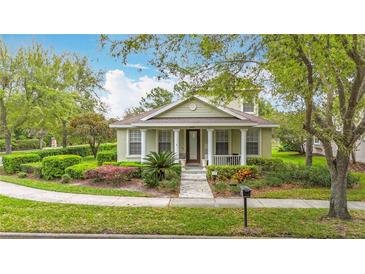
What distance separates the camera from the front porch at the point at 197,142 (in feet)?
30.7

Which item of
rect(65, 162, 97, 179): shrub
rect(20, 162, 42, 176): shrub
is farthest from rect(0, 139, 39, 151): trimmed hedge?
rect(65, 162, 97, 179): shrub

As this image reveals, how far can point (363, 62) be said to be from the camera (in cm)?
340

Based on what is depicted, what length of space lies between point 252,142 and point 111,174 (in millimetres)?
6045

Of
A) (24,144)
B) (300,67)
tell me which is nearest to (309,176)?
(300,67)

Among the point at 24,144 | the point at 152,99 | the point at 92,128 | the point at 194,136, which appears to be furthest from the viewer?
the point at 92,128

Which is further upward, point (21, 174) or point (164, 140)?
point (164, 140)

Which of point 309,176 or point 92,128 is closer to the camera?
point 309,176

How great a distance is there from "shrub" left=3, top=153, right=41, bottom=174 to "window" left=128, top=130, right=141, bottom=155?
12.0 feet

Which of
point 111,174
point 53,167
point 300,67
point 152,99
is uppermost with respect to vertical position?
point 152,99

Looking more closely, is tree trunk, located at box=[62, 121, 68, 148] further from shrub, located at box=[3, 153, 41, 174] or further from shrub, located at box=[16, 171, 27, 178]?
shrub, located at box=[16, 171, 27, 178]

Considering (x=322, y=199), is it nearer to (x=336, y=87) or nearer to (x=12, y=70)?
(x=336, y=87)

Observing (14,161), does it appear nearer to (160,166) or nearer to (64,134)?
(64,134)

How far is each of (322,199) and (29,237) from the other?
627 cm

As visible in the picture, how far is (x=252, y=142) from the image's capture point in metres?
9.56
